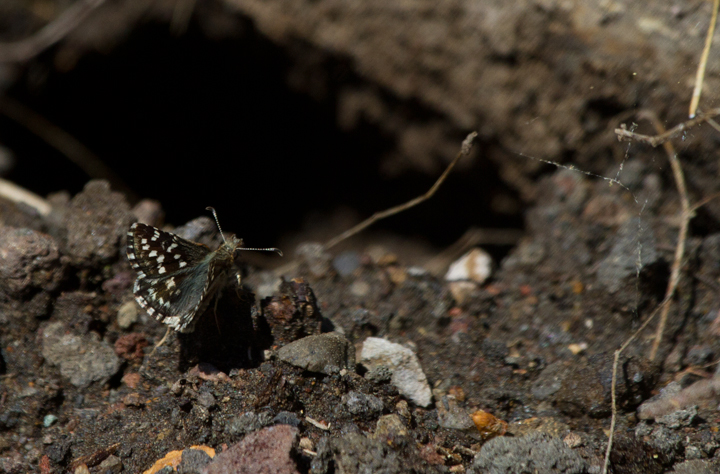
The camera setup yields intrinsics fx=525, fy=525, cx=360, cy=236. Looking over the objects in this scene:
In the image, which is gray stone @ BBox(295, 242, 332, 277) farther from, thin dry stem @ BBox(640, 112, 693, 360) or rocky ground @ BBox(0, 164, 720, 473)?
thin dry stem @ BBox(640, 112, 693, 360)

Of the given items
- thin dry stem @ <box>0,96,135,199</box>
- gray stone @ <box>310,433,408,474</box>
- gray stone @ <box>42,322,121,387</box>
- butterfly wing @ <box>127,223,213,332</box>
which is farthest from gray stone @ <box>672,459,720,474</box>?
thin dry stem @ <box>0,96,135,199</box>

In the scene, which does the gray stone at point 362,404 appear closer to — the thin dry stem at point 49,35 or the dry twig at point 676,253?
the dry twig at point 676,253

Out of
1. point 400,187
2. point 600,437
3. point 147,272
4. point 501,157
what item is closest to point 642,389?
point 600,437

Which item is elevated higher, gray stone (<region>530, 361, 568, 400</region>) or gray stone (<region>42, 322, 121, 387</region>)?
gray stone (<region>530, 361, 568, 400</region>)

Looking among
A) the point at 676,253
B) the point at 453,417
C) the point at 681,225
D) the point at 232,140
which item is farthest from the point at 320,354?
the point at 232,140

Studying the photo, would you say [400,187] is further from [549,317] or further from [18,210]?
[18,210]

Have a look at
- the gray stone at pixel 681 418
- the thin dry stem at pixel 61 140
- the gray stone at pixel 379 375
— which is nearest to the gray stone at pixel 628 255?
the gray stone at pixel 681 418
